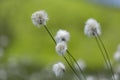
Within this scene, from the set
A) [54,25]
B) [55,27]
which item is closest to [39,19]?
[55,27]

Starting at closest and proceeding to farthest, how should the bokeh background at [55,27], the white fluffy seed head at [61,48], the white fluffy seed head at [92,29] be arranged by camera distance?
the white fluffy seed head at [61,48], the white fluffy seed head at [92,29], the bokeh background at [55,27]

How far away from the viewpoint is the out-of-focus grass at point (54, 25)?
17.7 metres

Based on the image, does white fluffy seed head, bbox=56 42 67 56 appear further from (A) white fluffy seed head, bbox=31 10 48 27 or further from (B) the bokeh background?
(B) the bokeh background

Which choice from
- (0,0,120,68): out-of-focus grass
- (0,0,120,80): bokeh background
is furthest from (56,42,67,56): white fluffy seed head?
(0,0,120,68): out-of-focus grass

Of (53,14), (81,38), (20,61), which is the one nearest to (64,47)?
(20,61)

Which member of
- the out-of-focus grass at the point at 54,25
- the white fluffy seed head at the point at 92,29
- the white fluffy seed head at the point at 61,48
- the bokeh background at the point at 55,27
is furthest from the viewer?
the out-of-focus grass at the point at 54,25

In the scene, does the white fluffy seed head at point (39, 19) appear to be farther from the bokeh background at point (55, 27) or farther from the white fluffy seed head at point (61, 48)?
the bokeh background at point (55, 27)

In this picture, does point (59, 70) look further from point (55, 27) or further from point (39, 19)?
point (55, 27)

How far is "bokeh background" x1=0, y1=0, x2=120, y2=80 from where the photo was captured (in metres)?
17.3

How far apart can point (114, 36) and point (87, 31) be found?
564 inches

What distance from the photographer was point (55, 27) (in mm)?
19844

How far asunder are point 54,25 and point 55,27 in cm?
31

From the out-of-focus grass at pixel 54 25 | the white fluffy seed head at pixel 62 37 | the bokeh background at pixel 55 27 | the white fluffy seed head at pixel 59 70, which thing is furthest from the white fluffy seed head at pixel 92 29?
the out-of-focus grass at pixel 54 25

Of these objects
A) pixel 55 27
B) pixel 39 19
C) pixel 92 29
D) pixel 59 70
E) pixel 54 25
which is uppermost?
pixel 54 25
